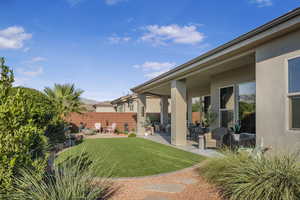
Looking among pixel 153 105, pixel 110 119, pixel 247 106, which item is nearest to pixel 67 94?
pixel 110 119

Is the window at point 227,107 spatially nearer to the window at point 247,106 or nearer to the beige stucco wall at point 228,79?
the beige stucco wall at point 228,79

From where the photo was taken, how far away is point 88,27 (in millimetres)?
12719

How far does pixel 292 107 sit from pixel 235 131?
3375mm

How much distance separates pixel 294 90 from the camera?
4.43 metres

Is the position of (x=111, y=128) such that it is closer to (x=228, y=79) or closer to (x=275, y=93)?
(x=228, y=79)

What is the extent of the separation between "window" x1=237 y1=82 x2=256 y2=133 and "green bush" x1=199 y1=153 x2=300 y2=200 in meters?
4.80

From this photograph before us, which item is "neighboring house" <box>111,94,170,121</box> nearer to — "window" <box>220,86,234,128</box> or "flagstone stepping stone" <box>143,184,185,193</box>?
"window" <box>220,86,234,128</box>

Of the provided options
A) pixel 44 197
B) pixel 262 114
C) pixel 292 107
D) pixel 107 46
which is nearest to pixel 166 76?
Result: pixel 262 114

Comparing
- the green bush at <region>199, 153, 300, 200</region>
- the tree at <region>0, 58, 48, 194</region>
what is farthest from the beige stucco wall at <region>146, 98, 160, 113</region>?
the tree at <region>0, 58, 48, 194</region>

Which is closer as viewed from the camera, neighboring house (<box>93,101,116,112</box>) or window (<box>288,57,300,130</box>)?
window (<box>288,57,300,130</box>)

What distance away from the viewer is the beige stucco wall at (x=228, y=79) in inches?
324

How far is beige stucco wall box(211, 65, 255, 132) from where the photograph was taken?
824 centimetres

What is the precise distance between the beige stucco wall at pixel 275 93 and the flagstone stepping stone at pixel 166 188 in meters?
2.64

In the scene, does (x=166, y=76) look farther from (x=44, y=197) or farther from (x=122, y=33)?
(x=44, y=197)
